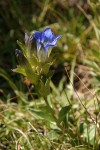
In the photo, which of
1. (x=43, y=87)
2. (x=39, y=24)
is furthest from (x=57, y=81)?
(x=43, y=87)

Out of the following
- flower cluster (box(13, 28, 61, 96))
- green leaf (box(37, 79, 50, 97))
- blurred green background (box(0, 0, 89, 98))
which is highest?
blurred green background (box(0, 0, 89, 98))

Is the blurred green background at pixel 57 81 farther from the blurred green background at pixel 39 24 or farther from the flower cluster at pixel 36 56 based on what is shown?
the flower cluster at pixel 36 56

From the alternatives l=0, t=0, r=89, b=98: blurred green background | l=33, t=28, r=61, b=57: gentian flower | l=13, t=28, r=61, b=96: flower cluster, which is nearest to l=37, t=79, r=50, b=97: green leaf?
l=13, t=28, r=61, b=96: flower cluster

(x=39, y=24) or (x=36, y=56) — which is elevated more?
(x=39, y=24)

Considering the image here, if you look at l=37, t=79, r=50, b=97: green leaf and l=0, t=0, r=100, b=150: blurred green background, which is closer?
l=37, t=79, r=50, b=97: green leaf

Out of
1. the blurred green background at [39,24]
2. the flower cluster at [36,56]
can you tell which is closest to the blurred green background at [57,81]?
the blurred green background at [39,24]

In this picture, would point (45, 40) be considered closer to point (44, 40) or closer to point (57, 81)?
point (44, 40)

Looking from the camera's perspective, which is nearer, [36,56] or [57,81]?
[36,56]

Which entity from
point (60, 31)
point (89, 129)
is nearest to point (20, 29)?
point (60, 31)

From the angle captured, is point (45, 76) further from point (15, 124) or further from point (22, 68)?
point (15, 124)

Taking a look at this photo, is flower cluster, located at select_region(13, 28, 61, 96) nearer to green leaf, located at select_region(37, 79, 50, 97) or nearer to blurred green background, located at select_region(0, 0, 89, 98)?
green leaf, located at select_region(37, 79, 50, 97)
